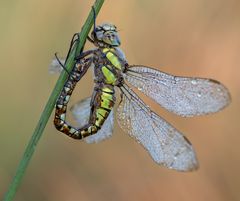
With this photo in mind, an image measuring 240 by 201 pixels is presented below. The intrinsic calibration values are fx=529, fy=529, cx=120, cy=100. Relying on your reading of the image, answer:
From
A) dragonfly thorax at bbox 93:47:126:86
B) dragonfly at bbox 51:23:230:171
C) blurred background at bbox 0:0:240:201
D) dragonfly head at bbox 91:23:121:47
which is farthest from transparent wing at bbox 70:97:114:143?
blurred background at bbox 0:0:240:201

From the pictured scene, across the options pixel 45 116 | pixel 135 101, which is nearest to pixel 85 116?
pixel 135 101

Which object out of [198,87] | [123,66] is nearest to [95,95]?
[123,66]

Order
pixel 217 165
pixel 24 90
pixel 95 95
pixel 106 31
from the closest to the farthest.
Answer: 1. pixel 106 31
2. pixel 95 95
3. pixel 217 165
4. pixel 24 90

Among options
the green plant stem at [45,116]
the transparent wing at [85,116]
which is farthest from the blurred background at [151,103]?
the green plant stem at [45,116]

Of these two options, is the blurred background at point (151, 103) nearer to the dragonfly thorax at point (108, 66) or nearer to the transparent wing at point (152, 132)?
the transparent wing at point (152, 132)

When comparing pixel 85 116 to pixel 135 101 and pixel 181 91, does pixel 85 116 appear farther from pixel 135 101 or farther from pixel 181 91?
pixel 181 91

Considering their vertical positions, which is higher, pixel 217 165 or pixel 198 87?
pixel 198 87

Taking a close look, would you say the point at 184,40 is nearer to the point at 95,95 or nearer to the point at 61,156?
the point at 61,156
